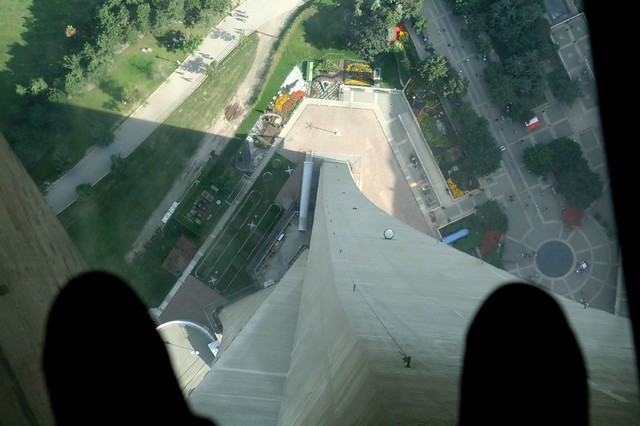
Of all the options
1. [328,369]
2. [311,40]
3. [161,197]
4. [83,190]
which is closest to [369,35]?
[311,40]

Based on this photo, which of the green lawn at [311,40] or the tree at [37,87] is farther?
the green lawn at [311,40]

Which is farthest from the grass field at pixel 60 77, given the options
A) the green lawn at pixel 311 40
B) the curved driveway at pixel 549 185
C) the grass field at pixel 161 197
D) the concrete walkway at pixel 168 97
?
the curved driveway at pixel 549 185

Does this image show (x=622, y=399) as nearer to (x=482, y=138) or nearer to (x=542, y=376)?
(x=542, y=376)

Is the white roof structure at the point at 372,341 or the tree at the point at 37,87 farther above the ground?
the tree at the point at 37,87

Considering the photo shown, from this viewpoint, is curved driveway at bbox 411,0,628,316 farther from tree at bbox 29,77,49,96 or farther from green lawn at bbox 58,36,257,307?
tree at bbox 29,77,49,96

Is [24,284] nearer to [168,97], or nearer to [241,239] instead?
[241,239]

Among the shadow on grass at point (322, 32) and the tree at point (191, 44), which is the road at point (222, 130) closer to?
the shadow on grass at point (322, 32)
